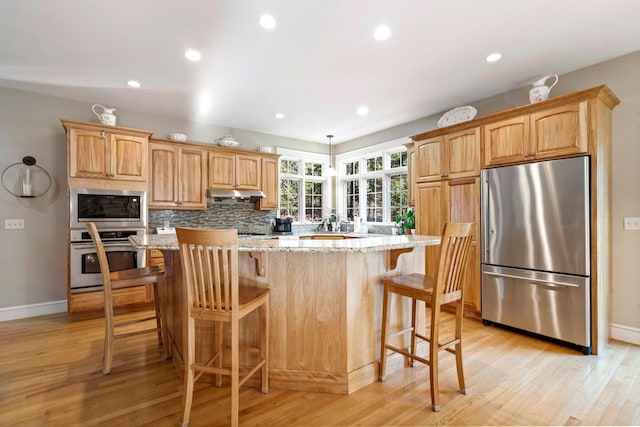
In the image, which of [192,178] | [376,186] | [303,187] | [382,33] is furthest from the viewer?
[303,187]

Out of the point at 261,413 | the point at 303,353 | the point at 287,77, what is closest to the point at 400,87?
the point at 287,77

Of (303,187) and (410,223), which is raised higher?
(303,187)

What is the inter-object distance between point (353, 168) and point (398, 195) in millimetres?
1286

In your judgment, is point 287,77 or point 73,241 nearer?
point 287,77

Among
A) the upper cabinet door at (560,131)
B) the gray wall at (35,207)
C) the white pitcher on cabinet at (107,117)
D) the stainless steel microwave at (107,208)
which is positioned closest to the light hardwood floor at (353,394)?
the gray wall at (35,207)

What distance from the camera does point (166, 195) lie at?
4.26m

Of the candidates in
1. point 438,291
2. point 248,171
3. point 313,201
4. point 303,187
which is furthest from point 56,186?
point 438,291

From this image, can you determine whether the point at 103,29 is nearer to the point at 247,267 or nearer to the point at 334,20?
the point at 334,20

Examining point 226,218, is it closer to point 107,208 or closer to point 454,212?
point 107,208

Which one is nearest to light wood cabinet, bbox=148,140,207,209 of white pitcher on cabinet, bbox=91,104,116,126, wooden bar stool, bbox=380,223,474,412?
white pitcher on cabinet, bbox=91,104,116,126

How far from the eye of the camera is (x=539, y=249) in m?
2.87

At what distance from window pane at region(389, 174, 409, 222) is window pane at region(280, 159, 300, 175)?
1.92m

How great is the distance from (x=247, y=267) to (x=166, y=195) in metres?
2.82

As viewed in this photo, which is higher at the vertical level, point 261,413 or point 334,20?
point 334,20
